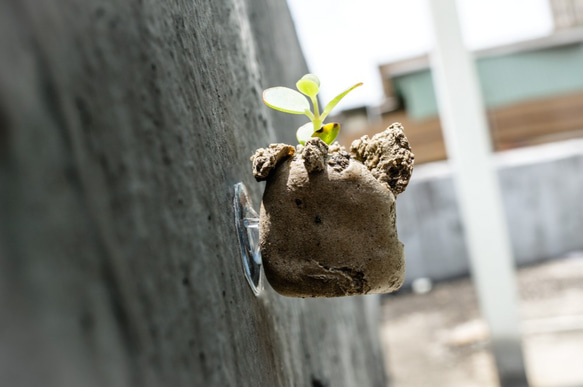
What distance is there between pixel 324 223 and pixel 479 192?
2.56 meters

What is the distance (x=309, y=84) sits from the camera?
939 millimetres

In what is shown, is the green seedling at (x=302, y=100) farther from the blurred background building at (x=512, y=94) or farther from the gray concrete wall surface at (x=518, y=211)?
the gray concrete wall surface at (x=518, y=211)

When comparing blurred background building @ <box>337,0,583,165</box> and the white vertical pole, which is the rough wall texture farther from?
blurred background building @ <box>337,0,583,165</box>

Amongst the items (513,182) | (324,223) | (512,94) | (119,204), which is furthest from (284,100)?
(513,182)

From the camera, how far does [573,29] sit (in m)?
4.28

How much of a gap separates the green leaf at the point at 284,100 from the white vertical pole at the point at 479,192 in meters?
2.36

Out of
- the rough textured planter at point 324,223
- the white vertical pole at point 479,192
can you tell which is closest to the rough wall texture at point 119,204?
the rough textured planter at point 324,223

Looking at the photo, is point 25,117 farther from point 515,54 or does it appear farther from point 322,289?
point 515,54

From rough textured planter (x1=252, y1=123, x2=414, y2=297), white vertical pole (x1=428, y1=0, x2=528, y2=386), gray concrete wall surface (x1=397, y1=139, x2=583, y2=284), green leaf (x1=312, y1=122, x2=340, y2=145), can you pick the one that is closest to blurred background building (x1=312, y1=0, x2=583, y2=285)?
gray concrete wall surface (x1=397, y1=139, x2=583, y2=284)

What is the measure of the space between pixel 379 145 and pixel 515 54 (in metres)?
3.58

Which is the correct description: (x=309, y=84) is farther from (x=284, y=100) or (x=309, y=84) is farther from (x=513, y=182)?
(x=513, y=182)

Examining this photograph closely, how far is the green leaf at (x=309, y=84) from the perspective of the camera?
0.93 metres

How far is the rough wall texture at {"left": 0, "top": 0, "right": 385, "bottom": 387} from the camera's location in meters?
0.45

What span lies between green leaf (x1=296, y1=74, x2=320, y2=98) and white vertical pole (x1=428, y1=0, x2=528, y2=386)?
2.34m
